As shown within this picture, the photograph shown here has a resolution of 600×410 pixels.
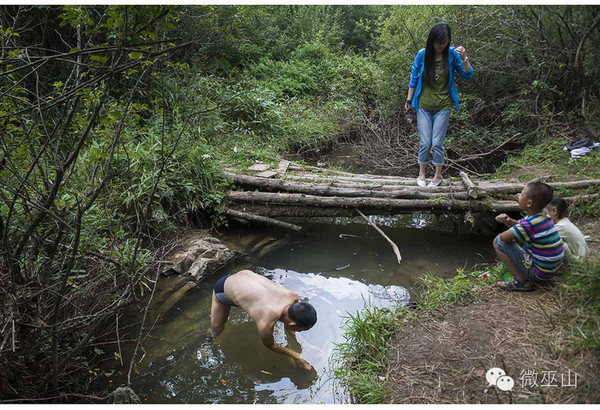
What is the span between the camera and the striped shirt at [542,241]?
11.0ft

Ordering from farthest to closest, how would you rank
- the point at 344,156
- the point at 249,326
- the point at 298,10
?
1. the point at 298,10
2. the point at 344,156
3. the point at 249,326

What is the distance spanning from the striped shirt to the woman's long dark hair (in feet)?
8.18

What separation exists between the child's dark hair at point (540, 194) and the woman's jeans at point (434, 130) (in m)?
2.15

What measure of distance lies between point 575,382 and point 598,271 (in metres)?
0.90

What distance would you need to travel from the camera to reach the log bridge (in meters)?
5.40

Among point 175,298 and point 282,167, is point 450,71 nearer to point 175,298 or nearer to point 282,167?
point 282,167

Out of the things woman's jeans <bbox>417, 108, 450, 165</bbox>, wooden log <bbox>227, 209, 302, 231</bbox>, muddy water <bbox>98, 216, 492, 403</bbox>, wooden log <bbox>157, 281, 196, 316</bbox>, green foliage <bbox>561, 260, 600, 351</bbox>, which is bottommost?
muddy water <bbox>98, 216, 492, 403</bbox>

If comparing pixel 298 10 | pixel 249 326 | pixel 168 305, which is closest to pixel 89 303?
pixel 168 305

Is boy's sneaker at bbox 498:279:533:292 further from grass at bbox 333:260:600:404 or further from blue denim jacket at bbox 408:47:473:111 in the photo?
blue denim jacket at bbox 408:47:473:111

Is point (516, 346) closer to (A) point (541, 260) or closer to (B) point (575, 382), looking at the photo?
(B) point (575, 382)

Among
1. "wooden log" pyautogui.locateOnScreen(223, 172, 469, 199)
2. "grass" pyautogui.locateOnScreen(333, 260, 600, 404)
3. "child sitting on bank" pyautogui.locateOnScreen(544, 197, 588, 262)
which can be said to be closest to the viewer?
"grass" pyautogui.locateOnScreen(333, 260, 600, 404)

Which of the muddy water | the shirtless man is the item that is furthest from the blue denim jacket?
the shirtless man

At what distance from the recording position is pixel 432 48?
5.07 meters

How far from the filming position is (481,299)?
372 cm
